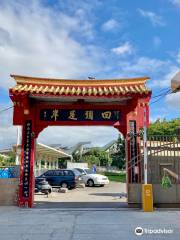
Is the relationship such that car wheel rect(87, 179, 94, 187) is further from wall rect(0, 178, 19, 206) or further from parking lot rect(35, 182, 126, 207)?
wall rect(0, 178, 19, 206)

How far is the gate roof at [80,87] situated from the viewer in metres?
12.1

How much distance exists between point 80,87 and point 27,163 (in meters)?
3.42

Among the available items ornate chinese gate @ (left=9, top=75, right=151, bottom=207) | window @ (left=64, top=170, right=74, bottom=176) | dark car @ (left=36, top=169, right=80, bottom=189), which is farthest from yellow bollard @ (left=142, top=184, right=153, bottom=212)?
window @ (left=64, top=170, right=74, bottom=176)

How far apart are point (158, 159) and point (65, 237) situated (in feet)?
19.6

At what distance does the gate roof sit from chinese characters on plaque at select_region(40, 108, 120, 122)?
776 mm

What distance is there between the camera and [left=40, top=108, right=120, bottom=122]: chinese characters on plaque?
12789 millimetres

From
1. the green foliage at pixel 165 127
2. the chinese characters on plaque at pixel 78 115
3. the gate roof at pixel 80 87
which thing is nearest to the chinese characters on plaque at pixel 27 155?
the chinese characters on plaque at pixel 78 115

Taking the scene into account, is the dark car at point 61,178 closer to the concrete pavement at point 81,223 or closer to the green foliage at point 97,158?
the concrete pavement at point 81,223

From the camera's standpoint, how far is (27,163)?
494 inches

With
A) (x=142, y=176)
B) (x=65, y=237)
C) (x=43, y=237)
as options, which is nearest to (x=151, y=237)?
(x=65, y=237)

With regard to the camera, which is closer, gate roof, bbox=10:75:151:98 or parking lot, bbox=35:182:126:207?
gate roof, bbox=10:75:151:98

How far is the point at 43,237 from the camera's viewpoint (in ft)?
23.2

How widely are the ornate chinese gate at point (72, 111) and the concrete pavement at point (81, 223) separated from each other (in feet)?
5.31

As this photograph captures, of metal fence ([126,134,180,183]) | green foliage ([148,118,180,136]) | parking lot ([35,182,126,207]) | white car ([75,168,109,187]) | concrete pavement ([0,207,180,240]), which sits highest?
green foliage ([148,118,180,136])
